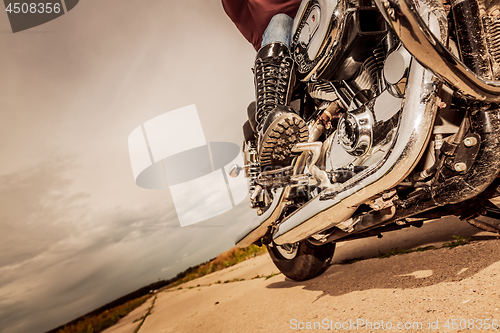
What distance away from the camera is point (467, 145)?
709 mm

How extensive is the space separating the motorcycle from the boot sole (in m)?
0.09

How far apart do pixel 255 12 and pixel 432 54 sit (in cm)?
123

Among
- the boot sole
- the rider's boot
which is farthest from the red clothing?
the boot sole

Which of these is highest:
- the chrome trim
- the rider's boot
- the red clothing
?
the red clothing

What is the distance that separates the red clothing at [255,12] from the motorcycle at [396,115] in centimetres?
29

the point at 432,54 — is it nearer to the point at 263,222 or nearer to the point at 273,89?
the point at 273,89

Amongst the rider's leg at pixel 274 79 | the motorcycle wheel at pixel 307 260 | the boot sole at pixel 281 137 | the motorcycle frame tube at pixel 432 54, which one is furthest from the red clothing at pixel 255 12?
the motorcycle wheel at pixel 307 260

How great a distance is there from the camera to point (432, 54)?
643mm

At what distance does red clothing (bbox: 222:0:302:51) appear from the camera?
4.98 ft

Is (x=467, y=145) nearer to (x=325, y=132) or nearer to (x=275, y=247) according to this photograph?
(x=325, y=132)

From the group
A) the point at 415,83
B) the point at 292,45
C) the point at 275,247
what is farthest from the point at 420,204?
the point at 275,247

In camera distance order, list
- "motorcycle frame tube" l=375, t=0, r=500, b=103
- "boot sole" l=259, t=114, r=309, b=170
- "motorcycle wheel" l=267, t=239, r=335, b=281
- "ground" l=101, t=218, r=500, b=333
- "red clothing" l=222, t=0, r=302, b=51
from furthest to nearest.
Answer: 1. "motorcycle wheel" l=267, t=239, r=335, b=281
2. "red clothing" l=222, t=0, r=302, b=51
3. "boot sole" l=259, t=114, r=309, b=170
4. "ground" l=101, t=218, r=500, b=333
5. "motorcycle frame tube" l=375, t=0, r=500, b=103

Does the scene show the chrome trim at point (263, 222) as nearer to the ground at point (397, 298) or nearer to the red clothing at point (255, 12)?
the ground at point (397, 298)

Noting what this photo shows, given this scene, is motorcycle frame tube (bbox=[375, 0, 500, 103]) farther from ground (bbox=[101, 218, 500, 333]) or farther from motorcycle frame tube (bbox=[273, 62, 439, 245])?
ground (bbox=[101, 218, 500, 333])
